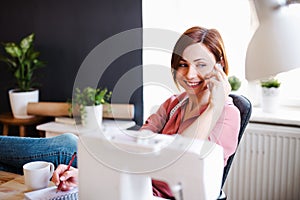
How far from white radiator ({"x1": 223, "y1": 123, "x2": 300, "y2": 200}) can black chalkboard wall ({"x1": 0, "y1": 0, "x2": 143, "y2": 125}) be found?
2.37 feet

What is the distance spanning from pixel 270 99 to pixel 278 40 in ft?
6.01

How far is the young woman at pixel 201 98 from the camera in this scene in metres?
1.12


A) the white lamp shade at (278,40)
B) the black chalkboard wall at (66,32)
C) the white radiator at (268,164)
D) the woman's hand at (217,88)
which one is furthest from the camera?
the black chalkboard wall at (66,32)

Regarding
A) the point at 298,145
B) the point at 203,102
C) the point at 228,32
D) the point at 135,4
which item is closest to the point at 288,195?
the point at 298,145

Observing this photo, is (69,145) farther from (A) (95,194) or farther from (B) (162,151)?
(B) (162,151)

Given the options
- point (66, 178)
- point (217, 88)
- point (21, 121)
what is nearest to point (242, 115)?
point (217, 88)

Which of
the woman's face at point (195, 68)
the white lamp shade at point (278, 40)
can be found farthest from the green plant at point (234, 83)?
the white lamp shade at point (278, 40)

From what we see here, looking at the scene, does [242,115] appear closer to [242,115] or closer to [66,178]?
[242,115]

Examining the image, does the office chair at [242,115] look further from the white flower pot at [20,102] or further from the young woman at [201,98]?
the white flower pot at [20,102]

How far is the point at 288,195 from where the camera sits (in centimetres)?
213

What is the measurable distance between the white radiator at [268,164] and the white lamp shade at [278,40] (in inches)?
67.3

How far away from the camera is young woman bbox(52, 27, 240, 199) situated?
1.12 m

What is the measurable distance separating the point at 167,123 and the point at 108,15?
4.67 feet

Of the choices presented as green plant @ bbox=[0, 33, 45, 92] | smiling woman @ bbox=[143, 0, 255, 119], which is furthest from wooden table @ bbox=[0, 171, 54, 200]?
green plant @ bbox=[0, 33, 45, 92]
